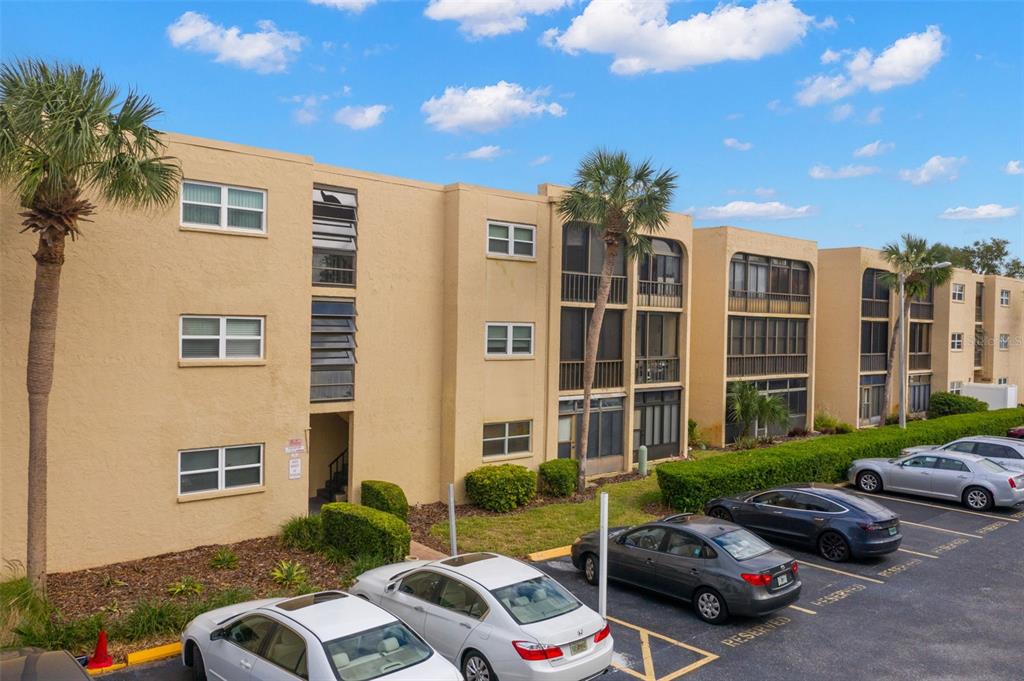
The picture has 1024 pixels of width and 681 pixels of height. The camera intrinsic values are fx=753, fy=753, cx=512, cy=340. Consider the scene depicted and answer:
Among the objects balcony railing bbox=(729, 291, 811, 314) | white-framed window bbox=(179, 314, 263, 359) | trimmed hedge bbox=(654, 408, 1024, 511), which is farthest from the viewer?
balcony railing bbox=(729, 291, 811, 314)

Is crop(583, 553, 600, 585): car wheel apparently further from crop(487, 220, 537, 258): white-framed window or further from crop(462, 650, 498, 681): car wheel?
crop(487, 220, 537, 258): white-framed window

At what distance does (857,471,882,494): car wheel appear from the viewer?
23.1m

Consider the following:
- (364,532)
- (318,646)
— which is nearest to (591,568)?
(364,532)

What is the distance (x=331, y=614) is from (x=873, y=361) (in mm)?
34436

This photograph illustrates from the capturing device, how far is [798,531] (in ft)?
53.9

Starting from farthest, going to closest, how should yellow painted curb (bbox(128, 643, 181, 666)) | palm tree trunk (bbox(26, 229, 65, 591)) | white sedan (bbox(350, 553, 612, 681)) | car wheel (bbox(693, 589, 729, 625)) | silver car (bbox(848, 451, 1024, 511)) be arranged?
silver car (bbox(848, 451, 1024, 511)), car wheel (bbox(693, 589, 729, 625)), palm tree trunk (bbox(26, 229, 65, 591)), yellow painted curb (bbox(128, 643, 181, 666)), white sedan (bbox(350, 553, 612, 681))

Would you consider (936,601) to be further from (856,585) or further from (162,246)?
(162,246)

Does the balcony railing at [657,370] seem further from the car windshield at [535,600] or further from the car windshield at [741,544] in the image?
the car windshield at [535,600]

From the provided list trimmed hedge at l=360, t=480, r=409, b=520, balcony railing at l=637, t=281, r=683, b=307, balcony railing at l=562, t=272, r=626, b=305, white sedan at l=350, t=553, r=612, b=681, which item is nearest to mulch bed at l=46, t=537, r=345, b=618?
trimmed hedge at l=360, t=480, r=409, b=520

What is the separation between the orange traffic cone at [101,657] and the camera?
404 inches

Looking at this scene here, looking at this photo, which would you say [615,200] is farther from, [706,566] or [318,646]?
[318,646]

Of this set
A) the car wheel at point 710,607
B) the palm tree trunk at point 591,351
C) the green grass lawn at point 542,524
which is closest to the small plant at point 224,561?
the green grass lawn at point 542,524

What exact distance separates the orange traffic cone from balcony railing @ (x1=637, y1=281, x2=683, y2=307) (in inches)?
732

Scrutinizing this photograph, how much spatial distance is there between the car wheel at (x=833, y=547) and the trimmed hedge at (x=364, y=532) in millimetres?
8780
